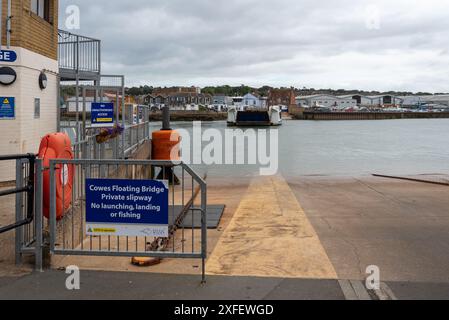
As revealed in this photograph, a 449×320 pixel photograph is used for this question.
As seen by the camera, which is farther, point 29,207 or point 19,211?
point 29,207

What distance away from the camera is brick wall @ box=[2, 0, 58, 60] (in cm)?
1139

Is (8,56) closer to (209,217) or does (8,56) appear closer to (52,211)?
(209,217)

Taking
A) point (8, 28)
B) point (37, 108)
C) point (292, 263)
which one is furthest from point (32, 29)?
point (292, 263)

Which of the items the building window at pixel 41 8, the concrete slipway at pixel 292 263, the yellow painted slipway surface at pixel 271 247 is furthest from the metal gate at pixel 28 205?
the building window at pixel 41 8

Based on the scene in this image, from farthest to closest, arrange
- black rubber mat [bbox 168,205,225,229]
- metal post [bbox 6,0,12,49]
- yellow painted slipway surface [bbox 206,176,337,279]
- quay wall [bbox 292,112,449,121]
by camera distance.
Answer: quay wall [bbox 292,112,449,121]
metal post [bbox 6,0,12,49]
black rubber mat [bbox 168,205,225,229]
yellow painted slipway surface [bbox 206,176,337,279]

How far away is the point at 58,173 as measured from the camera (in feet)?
22.0

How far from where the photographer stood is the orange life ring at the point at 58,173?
6469mm

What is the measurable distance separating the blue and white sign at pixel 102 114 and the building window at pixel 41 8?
271 cm

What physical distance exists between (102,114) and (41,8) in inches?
130

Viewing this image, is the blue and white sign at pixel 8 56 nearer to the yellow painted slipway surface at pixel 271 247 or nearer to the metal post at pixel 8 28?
the metal post at pixel 8 28

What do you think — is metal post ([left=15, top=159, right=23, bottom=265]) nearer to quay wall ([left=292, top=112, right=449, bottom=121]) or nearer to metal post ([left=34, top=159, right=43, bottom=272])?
metal post ([left=34, top=159, right=43, bottom=272])

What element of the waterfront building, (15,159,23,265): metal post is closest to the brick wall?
the waterfront building
